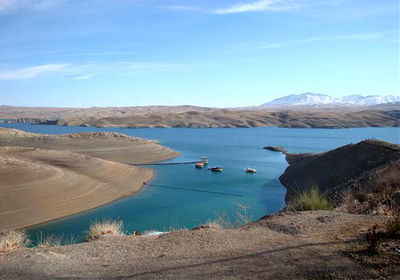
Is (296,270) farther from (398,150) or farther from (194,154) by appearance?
(194,154)

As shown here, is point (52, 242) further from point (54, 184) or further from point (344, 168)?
point (344, 168)

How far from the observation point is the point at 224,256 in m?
5.46

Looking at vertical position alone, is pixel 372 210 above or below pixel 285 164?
above

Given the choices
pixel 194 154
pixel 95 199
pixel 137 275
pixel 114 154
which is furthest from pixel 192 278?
pixel 194 154

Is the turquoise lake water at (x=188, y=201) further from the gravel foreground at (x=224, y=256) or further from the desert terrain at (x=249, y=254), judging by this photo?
the gravel foreground at (x=224, y=256)

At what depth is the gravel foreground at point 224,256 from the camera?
4707mm

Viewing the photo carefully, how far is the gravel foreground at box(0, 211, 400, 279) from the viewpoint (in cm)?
471

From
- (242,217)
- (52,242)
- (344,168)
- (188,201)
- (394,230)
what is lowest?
(188,201)

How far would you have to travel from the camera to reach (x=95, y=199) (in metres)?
23.5

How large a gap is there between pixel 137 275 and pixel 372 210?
18.7 feet

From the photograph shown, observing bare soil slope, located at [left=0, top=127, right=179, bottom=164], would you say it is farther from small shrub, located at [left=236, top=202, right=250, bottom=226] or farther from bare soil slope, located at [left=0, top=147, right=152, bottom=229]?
small shrub, located at [left=236, top=202, right=250, bottom=226]

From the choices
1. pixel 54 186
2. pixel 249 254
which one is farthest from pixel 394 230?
pixel 54 186

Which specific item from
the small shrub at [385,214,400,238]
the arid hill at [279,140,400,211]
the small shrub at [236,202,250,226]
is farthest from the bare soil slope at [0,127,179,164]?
the small shrub at [385,214,400,238]

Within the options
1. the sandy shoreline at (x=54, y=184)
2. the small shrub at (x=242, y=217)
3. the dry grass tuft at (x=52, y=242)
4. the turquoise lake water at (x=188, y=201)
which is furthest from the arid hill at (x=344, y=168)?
the sandy shoreline at (x=54, y=184)
